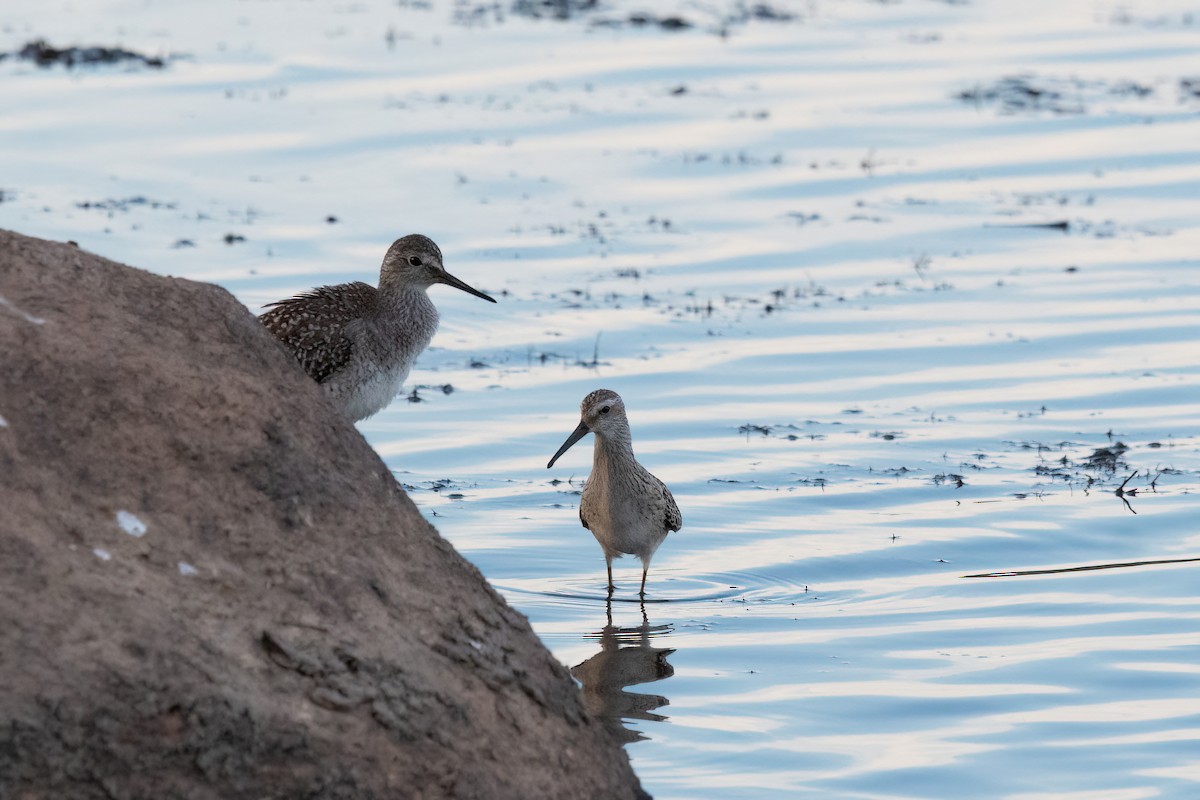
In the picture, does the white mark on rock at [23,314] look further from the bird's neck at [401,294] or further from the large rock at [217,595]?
the bird's neck at [401,294]

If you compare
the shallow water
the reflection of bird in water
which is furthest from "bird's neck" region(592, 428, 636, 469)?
the reflection of bird in water

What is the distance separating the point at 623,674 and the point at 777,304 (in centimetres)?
633

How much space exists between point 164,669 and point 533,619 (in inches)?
171

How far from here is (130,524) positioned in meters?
5.20

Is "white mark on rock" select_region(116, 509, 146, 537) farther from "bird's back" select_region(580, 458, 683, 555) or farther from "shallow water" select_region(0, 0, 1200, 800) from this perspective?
"bird's back" select_region(580, 458, 683, 555)

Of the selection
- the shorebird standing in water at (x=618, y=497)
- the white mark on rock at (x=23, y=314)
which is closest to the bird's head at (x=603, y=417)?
the shorebird standing in water at (x=618, y=497)

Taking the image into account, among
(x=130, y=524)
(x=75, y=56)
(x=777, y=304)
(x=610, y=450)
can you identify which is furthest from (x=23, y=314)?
(x=75, y=56)

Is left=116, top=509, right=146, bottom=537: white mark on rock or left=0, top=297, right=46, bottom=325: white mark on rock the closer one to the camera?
left=116, top=509, right=146, bottom=537: white mark on rock

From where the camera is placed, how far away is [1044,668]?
320 inches

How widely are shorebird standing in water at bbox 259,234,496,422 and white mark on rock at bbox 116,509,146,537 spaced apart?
12.4 feet

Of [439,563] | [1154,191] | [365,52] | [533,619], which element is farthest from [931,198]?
[439,563]

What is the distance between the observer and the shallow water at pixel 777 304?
26.4ft

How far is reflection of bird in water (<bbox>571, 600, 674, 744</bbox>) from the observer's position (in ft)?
25.5

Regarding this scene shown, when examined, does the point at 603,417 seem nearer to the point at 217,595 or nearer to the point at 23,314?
the point at 23,314
